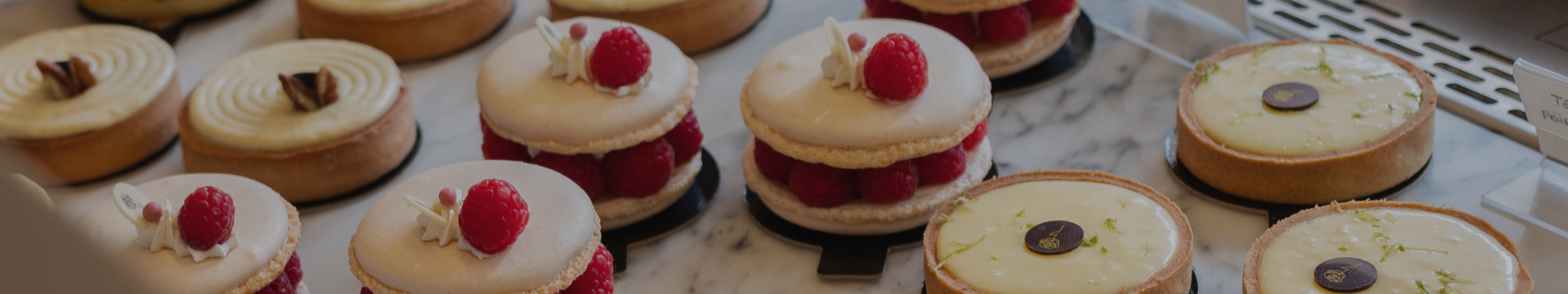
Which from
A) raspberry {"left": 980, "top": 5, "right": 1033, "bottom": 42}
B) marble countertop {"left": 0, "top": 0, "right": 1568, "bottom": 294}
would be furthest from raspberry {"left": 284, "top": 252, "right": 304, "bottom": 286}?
raspberry {"left": 980, "top": 5, "right": 1033, "bottom": 42}

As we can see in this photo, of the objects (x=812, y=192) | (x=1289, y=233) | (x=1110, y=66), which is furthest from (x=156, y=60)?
(x=1289, y=233)

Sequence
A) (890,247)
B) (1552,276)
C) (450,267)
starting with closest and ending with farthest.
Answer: (450,267) < (1552,276) < (890,247)

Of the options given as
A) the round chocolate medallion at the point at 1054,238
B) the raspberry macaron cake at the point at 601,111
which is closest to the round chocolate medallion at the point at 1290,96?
the round chocolate medallion at the point at 1054,238

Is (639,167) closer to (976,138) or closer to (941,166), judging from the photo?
(941,166)

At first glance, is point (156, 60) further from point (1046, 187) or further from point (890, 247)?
point (1046, 187)

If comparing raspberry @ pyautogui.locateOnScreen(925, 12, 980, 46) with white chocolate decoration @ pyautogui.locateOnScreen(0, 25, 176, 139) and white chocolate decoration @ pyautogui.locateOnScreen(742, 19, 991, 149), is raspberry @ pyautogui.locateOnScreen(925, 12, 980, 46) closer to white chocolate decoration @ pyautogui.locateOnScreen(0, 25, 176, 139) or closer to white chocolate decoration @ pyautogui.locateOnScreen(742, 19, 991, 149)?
white chocolate decoration @ pyautogui.locateOnScreen(742, 19, 991, 149)

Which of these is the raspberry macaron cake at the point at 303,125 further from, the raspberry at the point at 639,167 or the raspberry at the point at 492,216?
the raspberry at the point at 492,216
